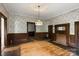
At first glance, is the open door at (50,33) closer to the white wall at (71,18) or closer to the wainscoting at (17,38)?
the white wall at (71,18)

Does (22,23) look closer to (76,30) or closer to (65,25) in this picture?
(65,25)

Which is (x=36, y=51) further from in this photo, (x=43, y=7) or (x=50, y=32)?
(x=50, y=32)

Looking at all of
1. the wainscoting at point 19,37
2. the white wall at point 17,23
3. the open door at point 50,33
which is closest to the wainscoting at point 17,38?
the wainscoting at point 19,37

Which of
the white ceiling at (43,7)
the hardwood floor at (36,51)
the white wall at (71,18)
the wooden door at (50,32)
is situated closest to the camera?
the hardwood floor at (36,51)

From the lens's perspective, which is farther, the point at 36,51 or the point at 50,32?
the point at 50,32

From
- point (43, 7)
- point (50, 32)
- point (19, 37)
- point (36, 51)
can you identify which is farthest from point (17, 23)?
point (36, 51)

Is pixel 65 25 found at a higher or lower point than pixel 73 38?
higher

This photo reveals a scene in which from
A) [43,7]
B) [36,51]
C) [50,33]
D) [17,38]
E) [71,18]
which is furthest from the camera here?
[50,33]

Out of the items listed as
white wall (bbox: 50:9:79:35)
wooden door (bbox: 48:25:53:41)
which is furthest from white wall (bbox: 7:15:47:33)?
white wall (bbox: 50:9:79:35)

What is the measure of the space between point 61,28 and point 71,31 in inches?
54.4

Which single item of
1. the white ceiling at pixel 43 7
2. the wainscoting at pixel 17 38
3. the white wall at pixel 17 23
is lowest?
the wainscoting at pixel 17 38

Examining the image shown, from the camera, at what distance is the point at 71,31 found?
21.6 ft

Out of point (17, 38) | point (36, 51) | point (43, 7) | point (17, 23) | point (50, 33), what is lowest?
point (36, 51)

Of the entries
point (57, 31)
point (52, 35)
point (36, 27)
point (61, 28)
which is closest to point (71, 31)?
point (61, 28)
